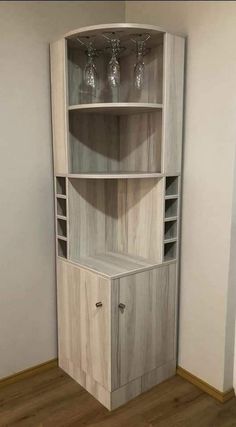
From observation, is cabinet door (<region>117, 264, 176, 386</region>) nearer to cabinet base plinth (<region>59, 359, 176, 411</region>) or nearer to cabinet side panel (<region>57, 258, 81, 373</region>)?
cabinet base plinth (<region>59, 359, 176, 411</region>)

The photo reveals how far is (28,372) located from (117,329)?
73 centimetres

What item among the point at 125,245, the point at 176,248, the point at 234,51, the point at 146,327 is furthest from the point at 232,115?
the point at 146,327

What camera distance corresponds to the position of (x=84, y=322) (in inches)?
78.4

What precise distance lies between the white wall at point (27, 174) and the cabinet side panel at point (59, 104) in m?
0.06

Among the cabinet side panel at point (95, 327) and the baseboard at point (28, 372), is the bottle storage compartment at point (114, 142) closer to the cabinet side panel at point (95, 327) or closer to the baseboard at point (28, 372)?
the cabinet side panel at point (95, 327)

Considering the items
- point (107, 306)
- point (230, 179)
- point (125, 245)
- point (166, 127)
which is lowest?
point (107, 306)

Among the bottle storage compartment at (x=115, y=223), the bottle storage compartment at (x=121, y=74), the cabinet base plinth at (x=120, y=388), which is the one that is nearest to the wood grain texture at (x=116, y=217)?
the bottle storage compartment at (x=115, y=223)

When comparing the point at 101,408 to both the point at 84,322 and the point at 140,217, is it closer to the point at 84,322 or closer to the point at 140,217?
the point at 84,322

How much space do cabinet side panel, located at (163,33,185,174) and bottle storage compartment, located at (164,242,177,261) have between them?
0.43m

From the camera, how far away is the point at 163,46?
1854 mm

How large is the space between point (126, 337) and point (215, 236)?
0.71 m

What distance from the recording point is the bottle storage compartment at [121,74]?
198 cm

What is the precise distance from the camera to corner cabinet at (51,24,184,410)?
6.10ft

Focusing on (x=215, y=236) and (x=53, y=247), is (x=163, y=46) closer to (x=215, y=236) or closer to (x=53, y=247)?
(x=215, y=236)
